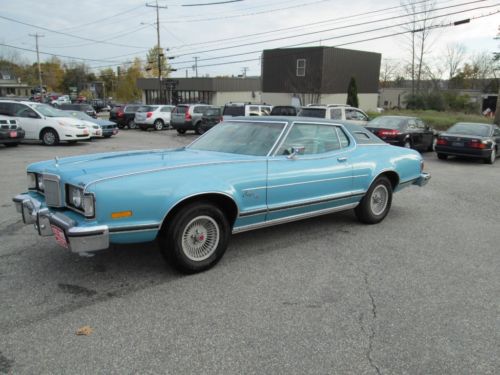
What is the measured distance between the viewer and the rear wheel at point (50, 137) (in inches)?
647

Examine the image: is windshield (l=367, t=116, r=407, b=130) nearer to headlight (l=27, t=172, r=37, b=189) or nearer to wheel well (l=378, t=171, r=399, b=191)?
wheel well (l=378, t=171, r=399, b=191)

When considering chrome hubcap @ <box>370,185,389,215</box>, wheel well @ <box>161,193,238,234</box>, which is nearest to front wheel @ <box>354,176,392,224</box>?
chrome hubcap @ <box>370,185,389,215</box>

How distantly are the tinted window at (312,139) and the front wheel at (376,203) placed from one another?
895 mm

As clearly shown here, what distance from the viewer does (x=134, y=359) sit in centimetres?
289

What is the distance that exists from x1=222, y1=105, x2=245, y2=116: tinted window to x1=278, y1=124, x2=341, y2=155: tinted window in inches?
623

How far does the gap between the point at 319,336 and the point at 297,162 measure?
91.1 inches

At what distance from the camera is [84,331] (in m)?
3.21

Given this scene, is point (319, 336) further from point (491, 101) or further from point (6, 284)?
point (491, 101)

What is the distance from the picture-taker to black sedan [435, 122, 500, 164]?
44.0 feet

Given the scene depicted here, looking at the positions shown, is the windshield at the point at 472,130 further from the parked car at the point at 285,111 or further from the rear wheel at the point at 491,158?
the parked car at the point at 285,111

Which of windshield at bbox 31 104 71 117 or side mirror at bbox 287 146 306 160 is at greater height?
windshield at bbox 31 104 71 117

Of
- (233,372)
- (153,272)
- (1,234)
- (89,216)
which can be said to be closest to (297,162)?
(153,272)

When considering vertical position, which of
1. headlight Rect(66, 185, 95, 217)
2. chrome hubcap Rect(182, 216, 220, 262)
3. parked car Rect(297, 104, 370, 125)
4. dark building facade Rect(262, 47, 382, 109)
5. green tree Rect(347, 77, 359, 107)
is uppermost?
dark building facade Rect(262, 47, 382, 109)

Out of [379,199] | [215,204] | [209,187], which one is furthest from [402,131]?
[209,187]
